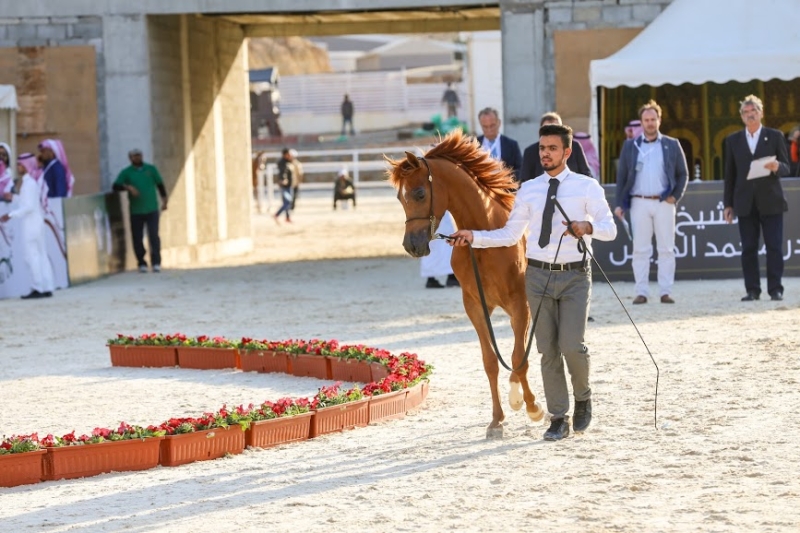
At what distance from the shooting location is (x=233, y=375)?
38.1 ft

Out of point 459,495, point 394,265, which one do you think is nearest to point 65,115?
point 394,265

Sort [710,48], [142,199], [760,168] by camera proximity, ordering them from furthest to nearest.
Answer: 1. [142,199]
2. [710,48]
3. [760,168]

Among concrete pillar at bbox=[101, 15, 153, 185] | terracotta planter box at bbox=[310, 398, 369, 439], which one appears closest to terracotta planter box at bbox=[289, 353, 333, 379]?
terracotta planter box at bbox=[310, 398, 369, 439]

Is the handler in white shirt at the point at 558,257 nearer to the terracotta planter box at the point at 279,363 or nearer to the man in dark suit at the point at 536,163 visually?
the terracotta planter box at the point at 279,363

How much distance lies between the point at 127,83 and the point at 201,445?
1463 centimetres

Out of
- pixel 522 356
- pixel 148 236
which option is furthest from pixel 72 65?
pixel 522 356

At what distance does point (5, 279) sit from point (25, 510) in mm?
12169

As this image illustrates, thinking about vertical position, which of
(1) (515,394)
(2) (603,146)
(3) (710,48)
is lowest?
(1) (515,394)

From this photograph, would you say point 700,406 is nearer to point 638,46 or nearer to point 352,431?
point 352,431

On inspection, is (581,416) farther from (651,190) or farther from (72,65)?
(72,65)

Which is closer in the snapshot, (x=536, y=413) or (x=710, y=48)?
(x=536, y=413)

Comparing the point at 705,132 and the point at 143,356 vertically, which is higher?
the point at 705,132

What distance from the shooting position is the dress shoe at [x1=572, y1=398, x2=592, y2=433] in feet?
27.3

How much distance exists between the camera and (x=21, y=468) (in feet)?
25.0
